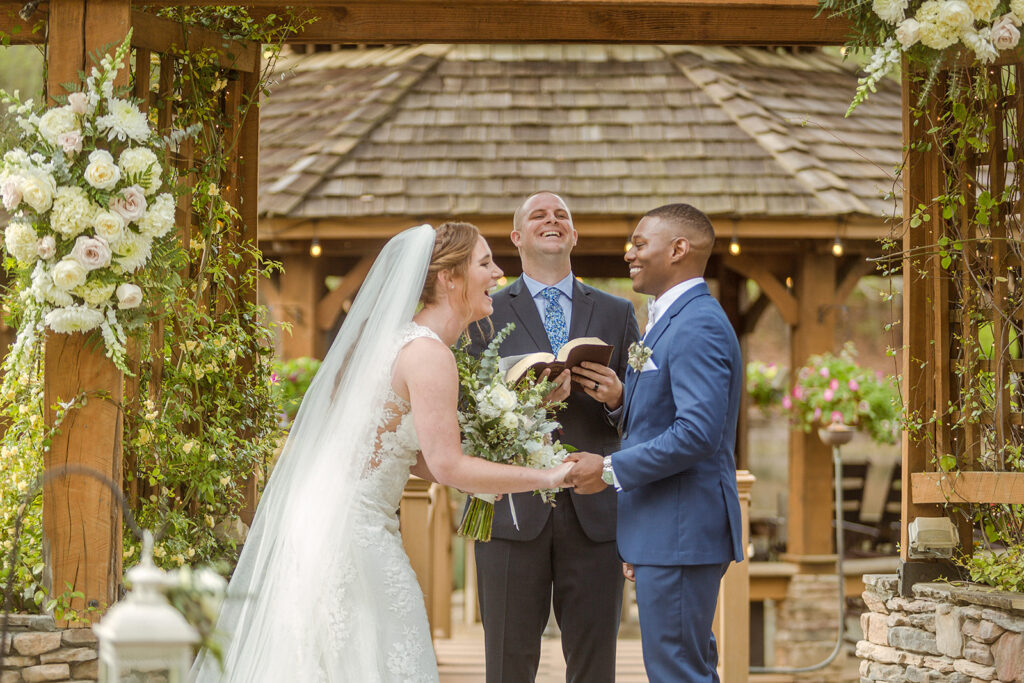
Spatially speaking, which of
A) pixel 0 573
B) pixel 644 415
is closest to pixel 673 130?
pixel 644 415

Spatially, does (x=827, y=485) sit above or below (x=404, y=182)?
below

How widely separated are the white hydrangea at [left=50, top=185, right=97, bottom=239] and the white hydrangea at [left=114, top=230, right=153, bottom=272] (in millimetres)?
142

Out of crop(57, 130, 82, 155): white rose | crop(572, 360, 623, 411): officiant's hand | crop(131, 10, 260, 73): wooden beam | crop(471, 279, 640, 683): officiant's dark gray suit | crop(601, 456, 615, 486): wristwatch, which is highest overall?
crop(131, 10, 260, 73): wooden beam

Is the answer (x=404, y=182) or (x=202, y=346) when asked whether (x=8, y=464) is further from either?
(x=404, y=182)

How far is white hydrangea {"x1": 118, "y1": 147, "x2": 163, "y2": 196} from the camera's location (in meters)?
3.85

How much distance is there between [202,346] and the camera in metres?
4.54

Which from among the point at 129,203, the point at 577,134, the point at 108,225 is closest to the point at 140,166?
the point at 129,203

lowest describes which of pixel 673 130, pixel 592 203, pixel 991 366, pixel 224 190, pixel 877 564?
pixel 877 564

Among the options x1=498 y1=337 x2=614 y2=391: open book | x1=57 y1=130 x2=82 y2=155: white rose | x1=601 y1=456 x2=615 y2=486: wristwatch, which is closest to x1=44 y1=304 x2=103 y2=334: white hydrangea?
x1=57 y1=130 x2=82 y2=155: white rose

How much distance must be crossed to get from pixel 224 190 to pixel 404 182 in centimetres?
402

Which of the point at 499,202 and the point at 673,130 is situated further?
the point at 673,130

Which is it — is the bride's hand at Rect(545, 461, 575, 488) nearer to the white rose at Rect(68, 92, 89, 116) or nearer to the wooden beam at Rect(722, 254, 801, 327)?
the white rose at Rect(68, 92, 89, 116)

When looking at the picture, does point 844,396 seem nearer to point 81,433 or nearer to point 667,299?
point 667,299

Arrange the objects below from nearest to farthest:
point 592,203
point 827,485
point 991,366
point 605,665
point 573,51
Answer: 1. point 605,665
2. point 991,366
3. point 592,203
4. point 827,485
5. point 573,51
